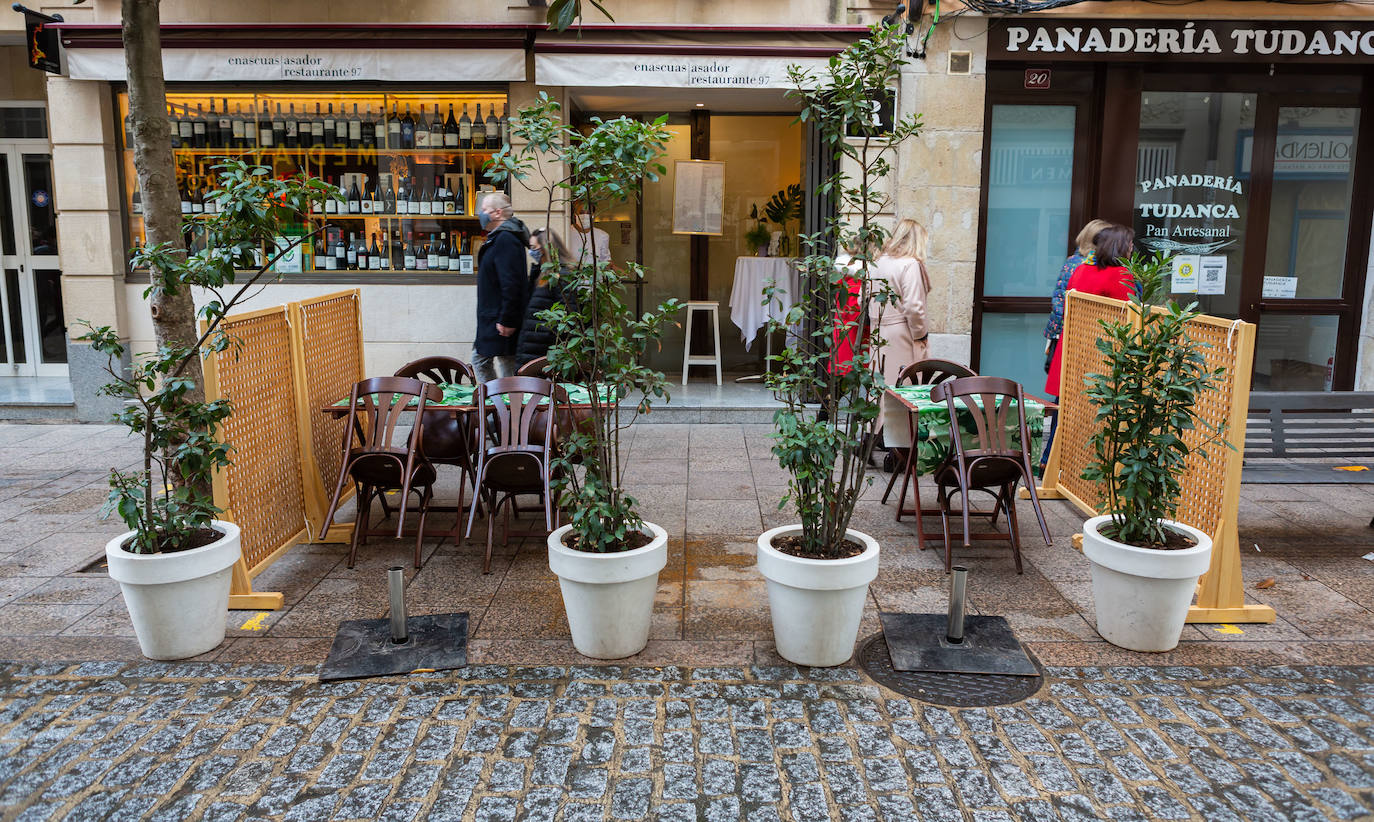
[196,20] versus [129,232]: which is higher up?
[196,20]

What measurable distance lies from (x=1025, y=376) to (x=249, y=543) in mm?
7208

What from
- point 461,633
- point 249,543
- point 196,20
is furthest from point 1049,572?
point 196,20

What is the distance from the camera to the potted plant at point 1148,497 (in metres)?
4.46

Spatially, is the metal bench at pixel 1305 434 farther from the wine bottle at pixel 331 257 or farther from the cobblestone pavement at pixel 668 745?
the wine bottle at pixel 331 257

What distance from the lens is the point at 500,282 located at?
7.50 metres

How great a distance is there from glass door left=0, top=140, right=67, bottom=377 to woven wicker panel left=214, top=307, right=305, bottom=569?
6.76 m

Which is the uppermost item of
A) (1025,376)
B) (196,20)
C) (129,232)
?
(196,20)

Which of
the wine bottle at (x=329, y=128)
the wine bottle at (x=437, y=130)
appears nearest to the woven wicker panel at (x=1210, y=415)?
the wine bottle at (x=437, y=130)

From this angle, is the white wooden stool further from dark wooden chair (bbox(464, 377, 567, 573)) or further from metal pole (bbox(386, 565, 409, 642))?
metal pole (bbox(386, 565, 409, 642))

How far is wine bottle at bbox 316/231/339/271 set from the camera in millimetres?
9602

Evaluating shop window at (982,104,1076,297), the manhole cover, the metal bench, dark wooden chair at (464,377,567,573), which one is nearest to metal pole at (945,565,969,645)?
the manhole cover

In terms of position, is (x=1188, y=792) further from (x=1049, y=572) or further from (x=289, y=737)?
(x=289, y=737)

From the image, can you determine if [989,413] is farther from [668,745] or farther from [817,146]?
[817,146]

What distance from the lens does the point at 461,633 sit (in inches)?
185
